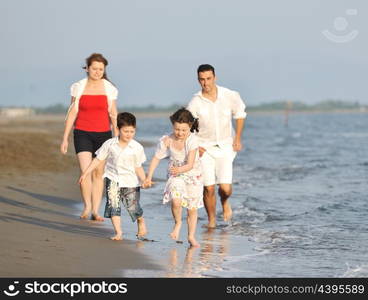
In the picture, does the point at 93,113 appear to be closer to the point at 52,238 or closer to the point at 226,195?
the point at 226,195

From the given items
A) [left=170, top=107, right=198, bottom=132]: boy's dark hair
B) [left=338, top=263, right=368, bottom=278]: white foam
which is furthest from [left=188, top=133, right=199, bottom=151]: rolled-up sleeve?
[left=338, top=263, right=368, bottom=278]: white foam

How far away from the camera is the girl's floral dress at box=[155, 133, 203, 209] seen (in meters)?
8.45

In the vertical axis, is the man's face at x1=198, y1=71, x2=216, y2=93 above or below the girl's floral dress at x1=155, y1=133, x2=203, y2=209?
above

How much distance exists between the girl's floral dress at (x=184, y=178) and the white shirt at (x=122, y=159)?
24cm

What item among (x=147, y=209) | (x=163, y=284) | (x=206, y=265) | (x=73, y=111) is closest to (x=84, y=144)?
(x=73, y=111)

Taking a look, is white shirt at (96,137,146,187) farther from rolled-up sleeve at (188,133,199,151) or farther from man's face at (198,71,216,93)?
man's face at (198,71,216,93)

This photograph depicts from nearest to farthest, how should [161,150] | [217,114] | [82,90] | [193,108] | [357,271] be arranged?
[357,271], [161,150], [193,108], [217,114], [82,90]

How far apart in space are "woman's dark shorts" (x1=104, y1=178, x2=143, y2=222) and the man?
112 centimetres

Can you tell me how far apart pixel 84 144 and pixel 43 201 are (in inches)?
88.5

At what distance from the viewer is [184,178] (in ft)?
28.0

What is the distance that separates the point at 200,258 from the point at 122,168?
1.38 metres

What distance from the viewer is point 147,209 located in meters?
11.9

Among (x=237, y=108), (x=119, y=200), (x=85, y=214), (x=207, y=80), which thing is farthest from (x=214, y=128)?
(x=85, y=214)

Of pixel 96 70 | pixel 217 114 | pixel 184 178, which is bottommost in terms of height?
pixel 184 178
